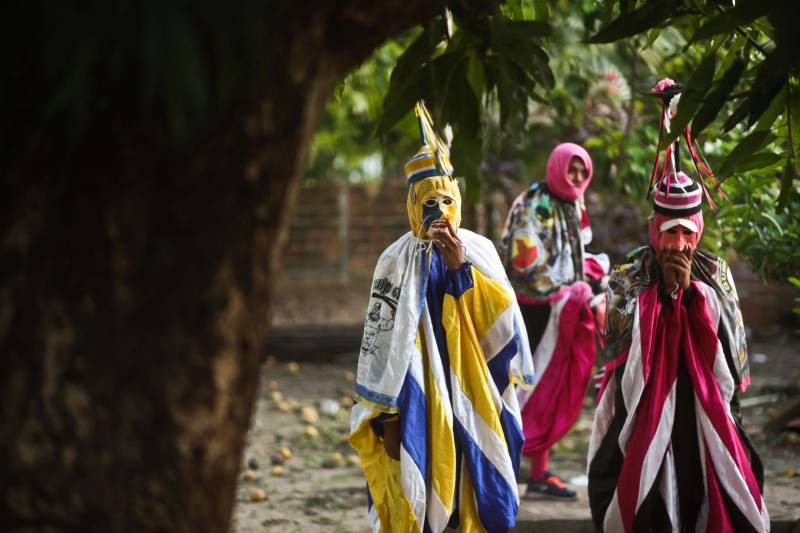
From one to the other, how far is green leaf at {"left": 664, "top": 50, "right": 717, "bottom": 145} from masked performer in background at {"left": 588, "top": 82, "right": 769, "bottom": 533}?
5.87 ft

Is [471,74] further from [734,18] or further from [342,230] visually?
[342,230]

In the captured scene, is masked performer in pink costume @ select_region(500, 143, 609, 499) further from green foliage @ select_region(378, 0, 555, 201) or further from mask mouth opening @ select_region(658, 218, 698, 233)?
green foliage @ select_region(378, 0, 555, 201)

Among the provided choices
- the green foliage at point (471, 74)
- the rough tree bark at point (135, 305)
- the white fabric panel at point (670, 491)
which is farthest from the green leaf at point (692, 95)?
the white fabric panel at point (670, 491)

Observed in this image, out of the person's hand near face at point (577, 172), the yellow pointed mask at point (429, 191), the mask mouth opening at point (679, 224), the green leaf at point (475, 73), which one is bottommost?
the mask mouth opening at point (679, 224)

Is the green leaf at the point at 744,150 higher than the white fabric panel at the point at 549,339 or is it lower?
higher

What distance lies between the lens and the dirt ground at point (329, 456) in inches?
231

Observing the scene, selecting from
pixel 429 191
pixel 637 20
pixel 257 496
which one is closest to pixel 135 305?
pixel 637 20

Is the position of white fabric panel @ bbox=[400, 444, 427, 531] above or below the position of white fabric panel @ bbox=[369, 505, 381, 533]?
above

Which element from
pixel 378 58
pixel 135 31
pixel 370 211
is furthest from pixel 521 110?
pixel 370 211

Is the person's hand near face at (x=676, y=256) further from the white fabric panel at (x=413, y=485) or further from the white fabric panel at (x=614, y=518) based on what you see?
the white fabric panel at (x=413, y=485)

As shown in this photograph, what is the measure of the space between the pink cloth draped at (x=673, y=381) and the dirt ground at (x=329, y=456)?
104 cm

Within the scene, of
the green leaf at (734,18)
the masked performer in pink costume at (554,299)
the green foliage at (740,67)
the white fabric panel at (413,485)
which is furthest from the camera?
the masked performer in pink costume at (554,299)

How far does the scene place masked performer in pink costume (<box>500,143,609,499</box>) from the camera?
20.6ft

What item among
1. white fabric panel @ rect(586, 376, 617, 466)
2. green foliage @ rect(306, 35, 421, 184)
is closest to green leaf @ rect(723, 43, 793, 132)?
green foliage @ rect(306, 35, 421, 184)
